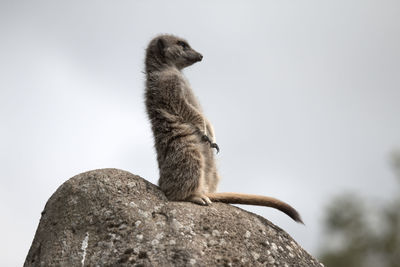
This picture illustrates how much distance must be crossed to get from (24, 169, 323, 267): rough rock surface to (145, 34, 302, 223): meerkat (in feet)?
0.74

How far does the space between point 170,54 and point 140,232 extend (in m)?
2.70

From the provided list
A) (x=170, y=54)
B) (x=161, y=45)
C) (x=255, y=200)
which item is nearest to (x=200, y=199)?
(x=255, y=200)

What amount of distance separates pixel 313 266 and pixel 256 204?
82 cm

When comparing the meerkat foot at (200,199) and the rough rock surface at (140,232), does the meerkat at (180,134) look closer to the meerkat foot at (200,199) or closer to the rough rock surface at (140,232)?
the meerkat foot at (200,199)

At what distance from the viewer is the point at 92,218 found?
470cm

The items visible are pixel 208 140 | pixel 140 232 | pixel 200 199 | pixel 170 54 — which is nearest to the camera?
pixel 140 232

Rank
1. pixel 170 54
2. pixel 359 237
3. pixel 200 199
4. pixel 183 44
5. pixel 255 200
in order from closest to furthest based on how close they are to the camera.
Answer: pixel 200 199 → pixel 255 200 → pixel 170 54 → pixel 183 44 → pixel 359 237

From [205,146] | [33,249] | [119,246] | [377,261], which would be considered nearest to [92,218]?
[119,246]

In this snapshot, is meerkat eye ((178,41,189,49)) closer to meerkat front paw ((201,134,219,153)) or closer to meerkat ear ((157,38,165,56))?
meerkat ear ((157,38,165,56))

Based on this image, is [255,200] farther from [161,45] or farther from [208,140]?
[161,45]

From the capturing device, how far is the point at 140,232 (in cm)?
454

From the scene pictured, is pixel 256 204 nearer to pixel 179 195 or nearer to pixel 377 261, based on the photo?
pixel 179 195

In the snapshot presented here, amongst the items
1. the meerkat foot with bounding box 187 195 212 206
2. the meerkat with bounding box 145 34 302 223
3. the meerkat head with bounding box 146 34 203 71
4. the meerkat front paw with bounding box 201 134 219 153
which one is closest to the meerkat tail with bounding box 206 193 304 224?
the meerkat with bounding box 145 34 302 223

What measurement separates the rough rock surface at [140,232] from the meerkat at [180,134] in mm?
226
